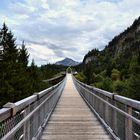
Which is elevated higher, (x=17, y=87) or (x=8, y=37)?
(x=8, y=37)

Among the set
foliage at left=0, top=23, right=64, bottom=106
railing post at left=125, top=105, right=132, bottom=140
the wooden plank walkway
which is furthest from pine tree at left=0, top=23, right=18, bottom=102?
railing post at left=125, top=105, right=132, bottom=140

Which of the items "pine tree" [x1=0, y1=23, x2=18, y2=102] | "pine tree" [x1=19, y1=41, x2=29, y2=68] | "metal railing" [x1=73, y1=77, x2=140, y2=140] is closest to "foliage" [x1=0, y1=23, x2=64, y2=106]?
"pine tree" [x1=0, y1=23, x2=18, y2=102]

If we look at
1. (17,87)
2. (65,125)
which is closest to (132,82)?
(17,87)

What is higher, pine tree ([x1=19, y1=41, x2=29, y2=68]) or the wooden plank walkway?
pine tree ([x1=19, y1=41, x2=29, y2=68])

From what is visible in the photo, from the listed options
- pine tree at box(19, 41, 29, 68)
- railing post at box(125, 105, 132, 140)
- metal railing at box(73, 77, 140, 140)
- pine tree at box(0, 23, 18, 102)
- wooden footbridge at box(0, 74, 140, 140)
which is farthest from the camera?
pine tree at box(19, 41, 29, 68)

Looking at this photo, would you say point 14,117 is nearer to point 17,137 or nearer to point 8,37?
point 17,137

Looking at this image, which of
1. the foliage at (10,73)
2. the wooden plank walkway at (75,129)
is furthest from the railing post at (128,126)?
the foliage at (10,73)

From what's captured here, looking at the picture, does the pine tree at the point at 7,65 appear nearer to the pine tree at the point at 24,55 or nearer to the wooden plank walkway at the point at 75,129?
the pine tree at the point at 24,55

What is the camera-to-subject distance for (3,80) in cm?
5325

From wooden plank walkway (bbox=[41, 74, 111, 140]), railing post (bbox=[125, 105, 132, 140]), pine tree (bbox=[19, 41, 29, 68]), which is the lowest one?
wooden plank walkway (bbox=[41, 74, 111, 140])

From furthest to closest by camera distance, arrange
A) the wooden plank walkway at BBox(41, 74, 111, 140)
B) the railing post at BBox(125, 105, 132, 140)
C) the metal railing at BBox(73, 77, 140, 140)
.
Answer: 1. the wooden plank walkway at BBox(41, 74, 111, 140)
2. the railing post at BBox(125, 105, 132, 140)
3. the metal railing at BBox(73, 77, 140, 140)

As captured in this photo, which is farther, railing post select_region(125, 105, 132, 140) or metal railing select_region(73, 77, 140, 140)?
railing post select_region(125, 105, 132, 140)

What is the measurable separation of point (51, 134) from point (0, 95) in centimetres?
4303

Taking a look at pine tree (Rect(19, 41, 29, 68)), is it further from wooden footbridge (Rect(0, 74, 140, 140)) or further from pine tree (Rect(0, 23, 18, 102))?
wooden footbridge (Rect(0, 74, 140, 140))
